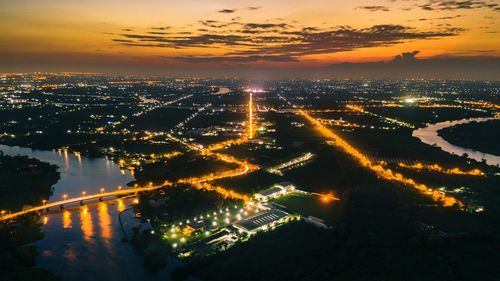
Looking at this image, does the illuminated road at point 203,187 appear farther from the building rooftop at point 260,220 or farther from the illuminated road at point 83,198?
the building rooftop at point 260,220

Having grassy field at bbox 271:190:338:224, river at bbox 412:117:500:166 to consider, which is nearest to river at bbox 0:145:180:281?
grassy field at bbox 271:190:338:224

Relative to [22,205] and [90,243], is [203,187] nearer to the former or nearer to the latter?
[90,243]

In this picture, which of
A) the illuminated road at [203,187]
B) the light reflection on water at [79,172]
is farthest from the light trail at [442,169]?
the light reflection on water at [79,172]

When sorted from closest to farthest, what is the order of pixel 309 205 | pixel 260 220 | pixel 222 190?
pixel 260 220
pixel 309 205
pixel 222 190

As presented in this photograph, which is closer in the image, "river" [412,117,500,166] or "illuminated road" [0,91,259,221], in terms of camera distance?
"illuminated road" [0,91,259,221]

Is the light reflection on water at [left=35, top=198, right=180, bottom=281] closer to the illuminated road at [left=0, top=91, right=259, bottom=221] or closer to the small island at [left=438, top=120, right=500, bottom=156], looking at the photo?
the illuminated road at [left=0, top=91, right=259, bottom=221]

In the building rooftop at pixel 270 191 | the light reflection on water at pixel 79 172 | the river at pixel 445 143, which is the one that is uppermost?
the building rooftop at pixel 270 191

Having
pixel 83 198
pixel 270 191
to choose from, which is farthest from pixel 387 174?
pixel 83 198

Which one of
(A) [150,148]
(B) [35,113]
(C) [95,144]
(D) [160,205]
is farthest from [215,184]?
(B) [35,113]
